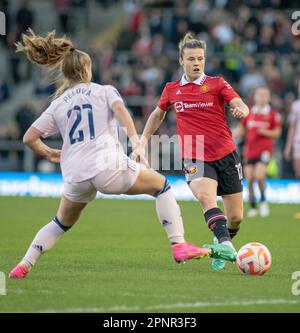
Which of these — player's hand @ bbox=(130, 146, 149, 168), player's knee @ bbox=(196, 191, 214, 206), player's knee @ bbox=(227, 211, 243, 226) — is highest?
player's hand @ bbox=(130, 146, 149, 168)

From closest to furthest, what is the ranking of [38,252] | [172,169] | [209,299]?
1. [209,299]
2. [38,252]
3. [172,169]

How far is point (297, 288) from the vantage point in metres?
8.37

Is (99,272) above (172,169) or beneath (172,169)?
above

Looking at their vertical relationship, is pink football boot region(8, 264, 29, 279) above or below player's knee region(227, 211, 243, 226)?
below

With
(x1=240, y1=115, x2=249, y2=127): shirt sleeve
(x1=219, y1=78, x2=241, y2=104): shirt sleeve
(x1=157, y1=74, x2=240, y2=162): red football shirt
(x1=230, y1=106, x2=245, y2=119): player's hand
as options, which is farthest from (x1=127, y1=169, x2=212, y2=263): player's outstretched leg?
(x1=240, y1=115, x2=249, y2=127): shirt sleeve

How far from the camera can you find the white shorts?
8438mm

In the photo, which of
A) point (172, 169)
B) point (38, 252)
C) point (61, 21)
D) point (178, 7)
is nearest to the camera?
point (38, 252)

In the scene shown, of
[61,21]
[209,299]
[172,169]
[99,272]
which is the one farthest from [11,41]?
[209,299]

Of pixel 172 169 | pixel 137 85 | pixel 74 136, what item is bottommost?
pixel 172 169

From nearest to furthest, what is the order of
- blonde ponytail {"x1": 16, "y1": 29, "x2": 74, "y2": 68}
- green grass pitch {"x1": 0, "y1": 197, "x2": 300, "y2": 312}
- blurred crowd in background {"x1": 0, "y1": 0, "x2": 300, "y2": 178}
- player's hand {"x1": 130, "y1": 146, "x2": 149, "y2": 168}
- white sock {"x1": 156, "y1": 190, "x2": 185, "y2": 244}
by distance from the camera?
green grass pitch {"x1": 0, "y1": 197, "x2": 300, "y2": 312}, player's hand {"x1": 130, "y1": 146, "x2": 149, "y2": 168}, blonde ponytail {"x1": 16, "y1": 29, "x2": 74, "y2": 68}, white sock {"x1": 156, "y1": 190, "x2": 185, "y2": 244}, blurred crowd in background {"x1": 0, "y1": 0, "x2": 300, "y2": 178}

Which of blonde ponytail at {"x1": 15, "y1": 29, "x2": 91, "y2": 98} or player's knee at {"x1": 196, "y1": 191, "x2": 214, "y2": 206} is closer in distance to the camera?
blonde ponytail at {"x1": 15, "y1": 29, "x2": 91, "y2": 98}

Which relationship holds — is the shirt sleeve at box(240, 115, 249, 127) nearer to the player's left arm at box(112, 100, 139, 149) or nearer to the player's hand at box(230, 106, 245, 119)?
the player's hand at box(230, 106, 245, 119)
